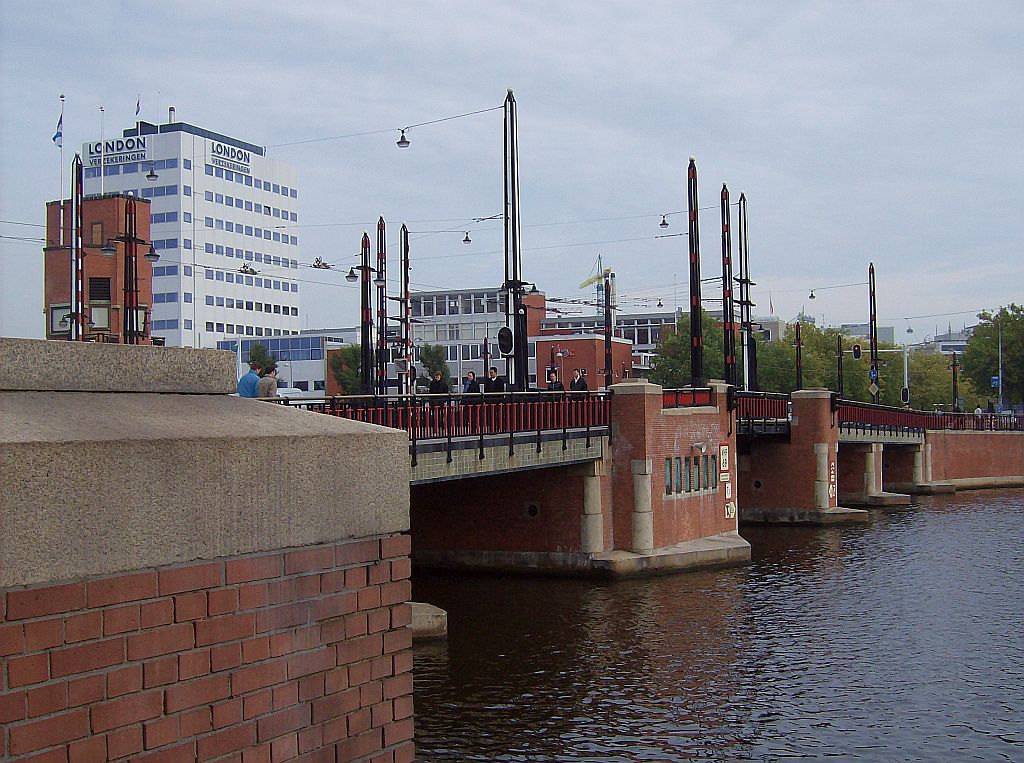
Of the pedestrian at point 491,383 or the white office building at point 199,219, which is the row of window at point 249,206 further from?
the pedestrian at point 491,383

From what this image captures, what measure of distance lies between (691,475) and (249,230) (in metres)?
109

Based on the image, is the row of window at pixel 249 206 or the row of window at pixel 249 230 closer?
the row of window at pixel 249 230

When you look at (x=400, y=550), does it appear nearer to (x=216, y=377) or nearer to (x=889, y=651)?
(x=216, y=377)

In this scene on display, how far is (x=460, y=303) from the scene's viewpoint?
438ft

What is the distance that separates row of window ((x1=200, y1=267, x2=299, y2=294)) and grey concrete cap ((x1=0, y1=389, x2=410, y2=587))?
122086 mm

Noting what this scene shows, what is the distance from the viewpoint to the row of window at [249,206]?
130m

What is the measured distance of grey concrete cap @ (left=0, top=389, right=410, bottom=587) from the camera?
11.4ft

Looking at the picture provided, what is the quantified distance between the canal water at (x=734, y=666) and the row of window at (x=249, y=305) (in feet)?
335

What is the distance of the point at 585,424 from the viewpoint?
105ft

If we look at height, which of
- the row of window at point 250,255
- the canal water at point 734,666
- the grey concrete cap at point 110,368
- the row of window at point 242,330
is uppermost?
the row of window at point 250,255

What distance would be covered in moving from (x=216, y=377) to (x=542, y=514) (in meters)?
28.1

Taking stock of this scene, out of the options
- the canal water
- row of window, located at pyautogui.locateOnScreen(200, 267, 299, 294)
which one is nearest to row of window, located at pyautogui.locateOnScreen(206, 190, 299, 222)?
row of window, located at pyautogui.locateOnScreen(200, 267, 299, 294)

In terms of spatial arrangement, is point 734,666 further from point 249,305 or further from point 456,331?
point 249,305

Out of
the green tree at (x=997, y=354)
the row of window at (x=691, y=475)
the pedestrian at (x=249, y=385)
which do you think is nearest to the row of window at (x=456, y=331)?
the green tree at (x=997, y=354)
